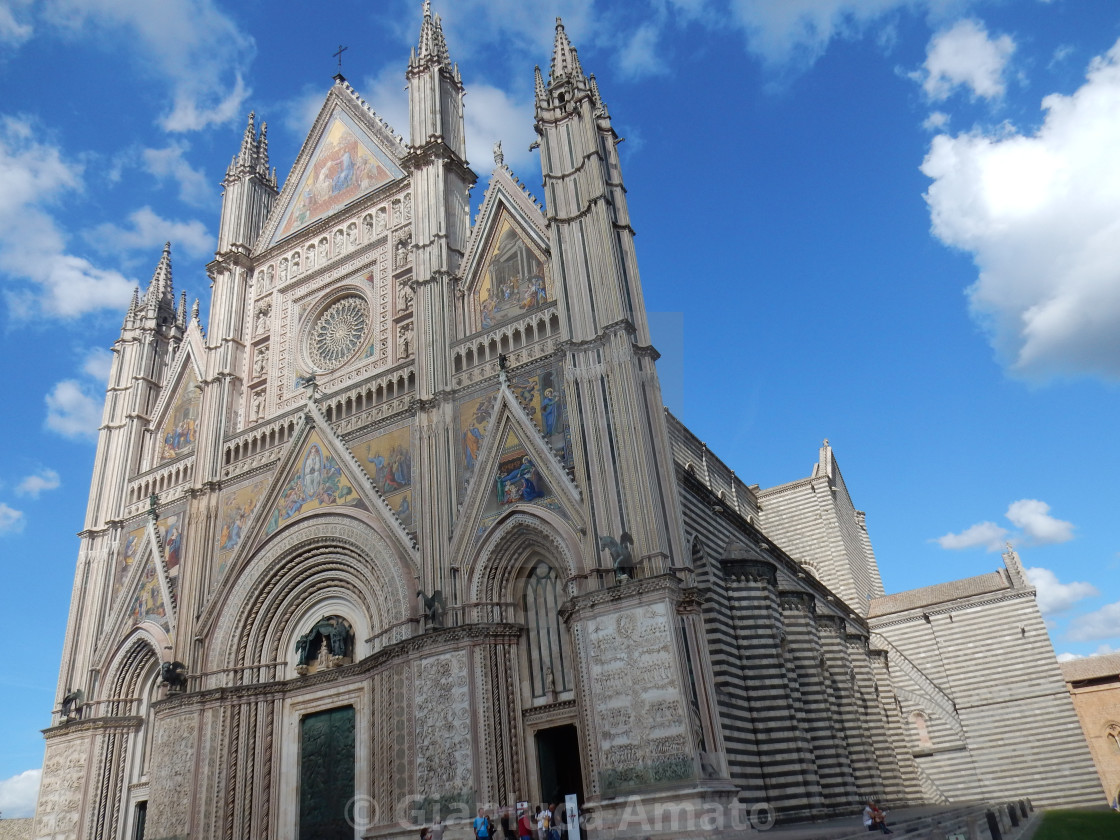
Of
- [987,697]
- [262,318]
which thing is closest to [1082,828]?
[987,697]

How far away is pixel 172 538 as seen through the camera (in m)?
25.1

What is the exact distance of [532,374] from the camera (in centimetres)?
2002

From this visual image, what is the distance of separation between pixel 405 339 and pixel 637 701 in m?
12.2

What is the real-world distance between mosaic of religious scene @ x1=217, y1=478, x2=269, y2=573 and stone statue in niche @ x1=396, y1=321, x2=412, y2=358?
5.28 metres

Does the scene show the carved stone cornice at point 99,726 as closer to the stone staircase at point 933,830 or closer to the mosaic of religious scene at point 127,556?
the mosaic of religious scene at point 127,556

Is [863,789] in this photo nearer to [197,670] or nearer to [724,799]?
[724,799]

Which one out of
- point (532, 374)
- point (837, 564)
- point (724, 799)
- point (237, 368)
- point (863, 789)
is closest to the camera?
point (724, 799)

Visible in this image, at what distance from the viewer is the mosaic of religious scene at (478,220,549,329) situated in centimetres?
2136

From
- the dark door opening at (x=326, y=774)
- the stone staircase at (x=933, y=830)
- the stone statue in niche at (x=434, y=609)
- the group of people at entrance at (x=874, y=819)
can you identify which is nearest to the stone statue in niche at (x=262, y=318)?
the dark door opening at (x=326, y=774)

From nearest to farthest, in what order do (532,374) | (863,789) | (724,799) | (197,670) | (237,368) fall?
(724,799) → (532,374) → (197,670) → (863,789) → (237,368)

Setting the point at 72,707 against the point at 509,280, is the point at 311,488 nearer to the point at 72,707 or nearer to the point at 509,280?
the point at 509,280

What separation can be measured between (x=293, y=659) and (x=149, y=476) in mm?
8823

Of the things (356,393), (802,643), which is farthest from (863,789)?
(356,393)

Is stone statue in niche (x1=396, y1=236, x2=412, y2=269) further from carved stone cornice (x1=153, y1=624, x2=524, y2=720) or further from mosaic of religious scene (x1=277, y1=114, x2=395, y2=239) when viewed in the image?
carved stone cornice (x1=153, y1=624, x2=524, y2=720)
